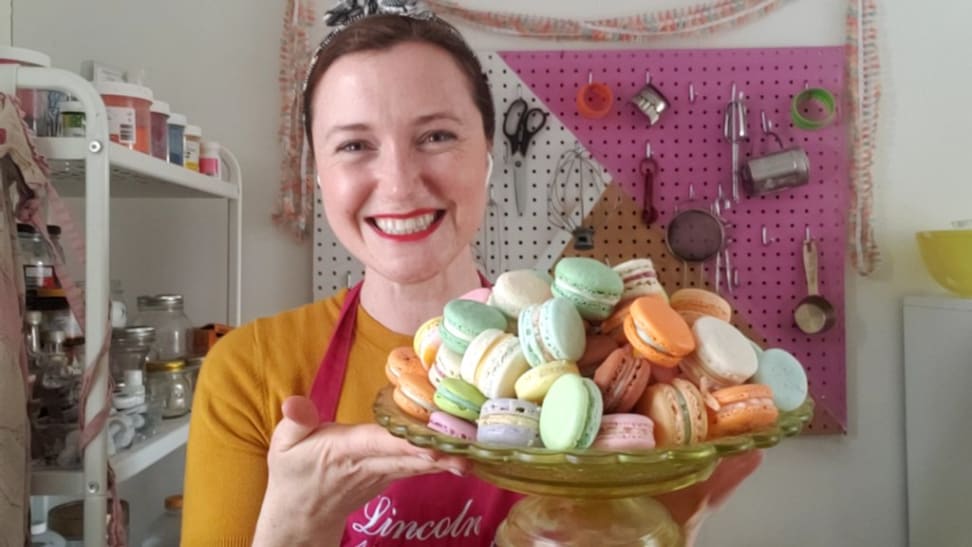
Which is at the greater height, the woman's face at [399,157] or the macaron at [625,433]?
the woman's face at [399,157]

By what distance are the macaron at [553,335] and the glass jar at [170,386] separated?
893mm

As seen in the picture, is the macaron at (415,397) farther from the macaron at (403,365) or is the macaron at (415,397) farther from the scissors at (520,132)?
the scissors at (520,132)

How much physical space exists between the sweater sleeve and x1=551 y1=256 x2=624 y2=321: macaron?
0.43 m

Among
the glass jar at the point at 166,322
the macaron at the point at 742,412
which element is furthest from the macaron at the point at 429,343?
the glass jar at the point at 166,322

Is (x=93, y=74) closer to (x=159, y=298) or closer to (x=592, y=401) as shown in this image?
(x=159, y=298)

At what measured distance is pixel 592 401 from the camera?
443 millimetres

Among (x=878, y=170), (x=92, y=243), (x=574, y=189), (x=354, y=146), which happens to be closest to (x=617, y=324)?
(x=354, y=146)

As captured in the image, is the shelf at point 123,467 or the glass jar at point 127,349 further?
the glass jar at point 127,349

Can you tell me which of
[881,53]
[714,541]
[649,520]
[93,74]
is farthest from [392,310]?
[881,53]

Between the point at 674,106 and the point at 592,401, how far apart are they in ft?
4.24

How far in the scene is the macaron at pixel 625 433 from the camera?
0.43 meters

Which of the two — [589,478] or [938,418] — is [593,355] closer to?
[589,478]

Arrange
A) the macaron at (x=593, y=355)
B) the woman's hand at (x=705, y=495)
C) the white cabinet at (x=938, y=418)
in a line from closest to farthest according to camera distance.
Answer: the macaron at (x=593, y=355) < the woman's hand at (x=705, y=495) < the white cabinet at (x=938, y=418)

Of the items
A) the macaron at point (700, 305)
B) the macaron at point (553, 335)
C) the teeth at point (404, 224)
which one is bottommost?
the macaron at point (553, 335)
